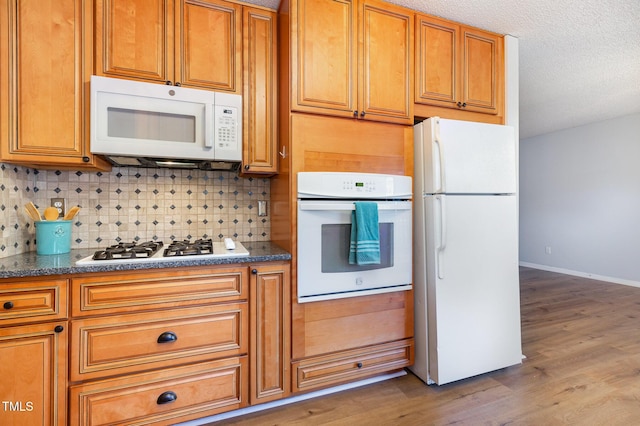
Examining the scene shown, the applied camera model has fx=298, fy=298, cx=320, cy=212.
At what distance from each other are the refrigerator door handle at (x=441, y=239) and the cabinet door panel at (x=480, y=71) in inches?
33.4

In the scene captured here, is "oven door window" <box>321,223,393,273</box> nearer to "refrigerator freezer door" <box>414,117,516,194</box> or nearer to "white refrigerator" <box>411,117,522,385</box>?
"white refrigerator" <box>411,117,522,385</box>

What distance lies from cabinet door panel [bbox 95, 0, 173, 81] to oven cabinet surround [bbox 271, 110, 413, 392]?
79 centimetres

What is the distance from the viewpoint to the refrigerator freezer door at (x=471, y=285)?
6.29ft

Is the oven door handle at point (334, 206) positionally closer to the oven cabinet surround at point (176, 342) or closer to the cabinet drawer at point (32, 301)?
the oven cabinet surround at point (176, 342)

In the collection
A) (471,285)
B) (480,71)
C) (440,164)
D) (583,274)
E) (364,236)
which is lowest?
(583,274)

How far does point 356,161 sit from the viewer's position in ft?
6.23

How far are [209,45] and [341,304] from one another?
5.91ft

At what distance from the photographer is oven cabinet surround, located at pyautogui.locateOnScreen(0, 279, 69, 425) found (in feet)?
4.28

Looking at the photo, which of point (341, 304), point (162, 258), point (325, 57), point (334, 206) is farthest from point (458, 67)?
point (162, 258)

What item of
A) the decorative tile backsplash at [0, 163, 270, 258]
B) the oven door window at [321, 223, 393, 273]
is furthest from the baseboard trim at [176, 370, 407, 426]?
the decorative tile backsplash at [0, 163, 270, 258]

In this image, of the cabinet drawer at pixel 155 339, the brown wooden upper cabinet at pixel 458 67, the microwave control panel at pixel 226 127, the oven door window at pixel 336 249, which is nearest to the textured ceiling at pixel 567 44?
the brown wooden upper cabinet at pixel 458 67

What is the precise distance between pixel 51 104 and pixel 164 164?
610 mm

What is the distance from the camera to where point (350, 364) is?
1882 mm

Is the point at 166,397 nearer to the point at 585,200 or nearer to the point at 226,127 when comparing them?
the point at 226,127
